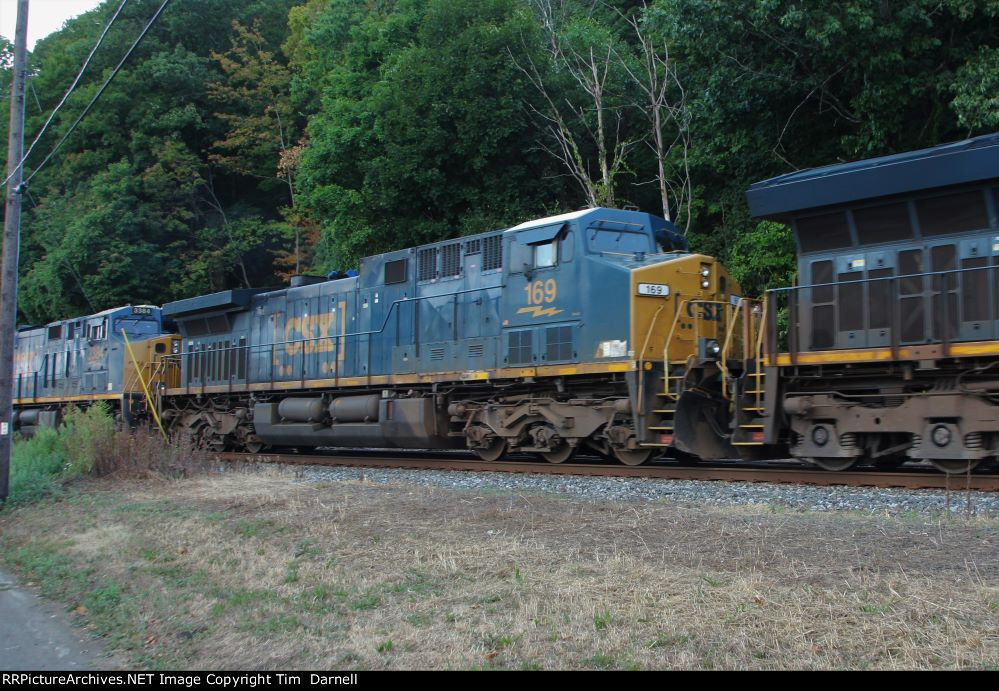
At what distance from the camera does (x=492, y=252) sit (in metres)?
13.2

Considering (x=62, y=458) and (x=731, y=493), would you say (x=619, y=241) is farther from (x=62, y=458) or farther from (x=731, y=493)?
(x=62, y=458)

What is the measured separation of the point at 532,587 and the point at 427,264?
9871mm

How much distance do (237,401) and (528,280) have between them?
8.84 metres

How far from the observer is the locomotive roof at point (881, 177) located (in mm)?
8695

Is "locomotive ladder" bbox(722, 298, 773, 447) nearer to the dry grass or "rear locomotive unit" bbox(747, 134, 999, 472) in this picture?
"rear locomotive unit" bbox(747, 134, 999, 472)

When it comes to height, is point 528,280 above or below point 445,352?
above

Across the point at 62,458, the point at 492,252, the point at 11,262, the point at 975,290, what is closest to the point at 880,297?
the point at 975,290

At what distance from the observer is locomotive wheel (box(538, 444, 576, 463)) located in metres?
12.2

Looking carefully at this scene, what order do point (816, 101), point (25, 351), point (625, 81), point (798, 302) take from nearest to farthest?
point (798, 302), point (816, 101), point (625, 81), point (25, 351)

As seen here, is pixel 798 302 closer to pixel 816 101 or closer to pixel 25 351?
pixel 816 101

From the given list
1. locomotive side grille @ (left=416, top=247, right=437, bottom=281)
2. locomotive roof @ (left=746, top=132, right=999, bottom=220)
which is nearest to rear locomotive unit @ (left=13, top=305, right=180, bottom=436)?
locomotive side grille @ (left=416, top=247, right=437, bottom=281)

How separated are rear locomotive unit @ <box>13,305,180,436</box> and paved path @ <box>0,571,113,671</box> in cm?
1441

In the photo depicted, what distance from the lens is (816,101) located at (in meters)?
17.9

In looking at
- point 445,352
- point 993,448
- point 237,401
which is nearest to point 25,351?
point 237,401
